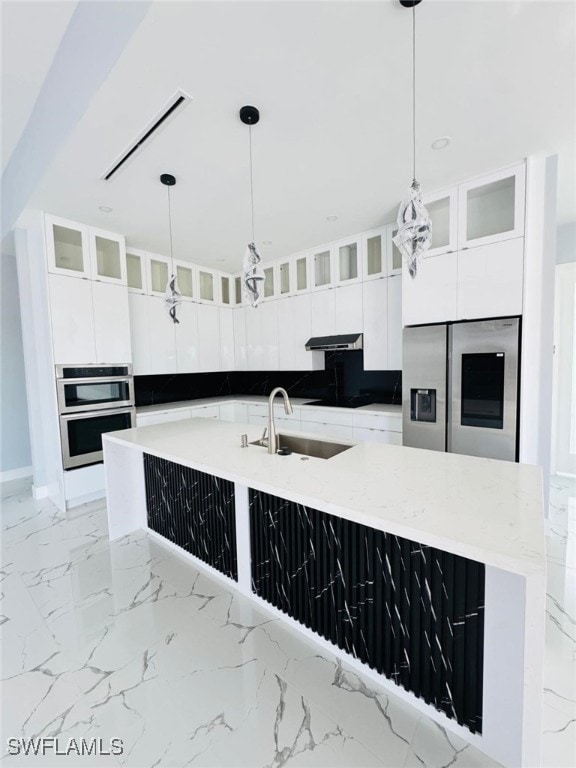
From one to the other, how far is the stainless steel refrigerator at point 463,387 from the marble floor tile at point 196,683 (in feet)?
2.96

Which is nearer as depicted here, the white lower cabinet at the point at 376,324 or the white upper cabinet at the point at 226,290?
the white lower cabinet at the point at 376,324

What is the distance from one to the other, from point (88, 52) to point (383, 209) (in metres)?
2.33

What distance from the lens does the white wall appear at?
4.07 metres

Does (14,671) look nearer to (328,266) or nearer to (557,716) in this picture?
(557,716)

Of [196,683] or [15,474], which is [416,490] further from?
[15,474]

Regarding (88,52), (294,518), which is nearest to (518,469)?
(294,518)

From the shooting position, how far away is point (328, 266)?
13.3 feet

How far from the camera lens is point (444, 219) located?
9.02 ft

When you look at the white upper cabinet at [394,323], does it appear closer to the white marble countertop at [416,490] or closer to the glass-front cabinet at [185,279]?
the white marble countertop at [416,490]

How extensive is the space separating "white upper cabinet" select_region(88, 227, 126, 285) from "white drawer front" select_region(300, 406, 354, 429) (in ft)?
8.07

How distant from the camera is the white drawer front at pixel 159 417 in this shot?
3844 mm

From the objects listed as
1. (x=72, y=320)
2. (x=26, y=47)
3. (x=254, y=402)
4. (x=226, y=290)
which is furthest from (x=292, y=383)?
(x=26, y=47)

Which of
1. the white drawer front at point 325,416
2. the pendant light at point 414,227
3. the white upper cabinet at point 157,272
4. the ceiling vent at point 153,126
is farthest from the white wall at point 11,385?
the pendant light at point 414,227

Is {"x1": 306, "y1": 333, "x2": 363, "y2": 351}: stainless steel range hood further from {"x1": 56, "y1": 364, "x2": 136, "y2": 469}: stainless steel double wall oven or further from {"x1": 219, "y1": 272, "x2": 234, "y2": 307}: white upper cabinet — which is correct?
{"x1": 56, "y1": 364, "x2": 136, "y2": 469}: stainless steel double wall oven
